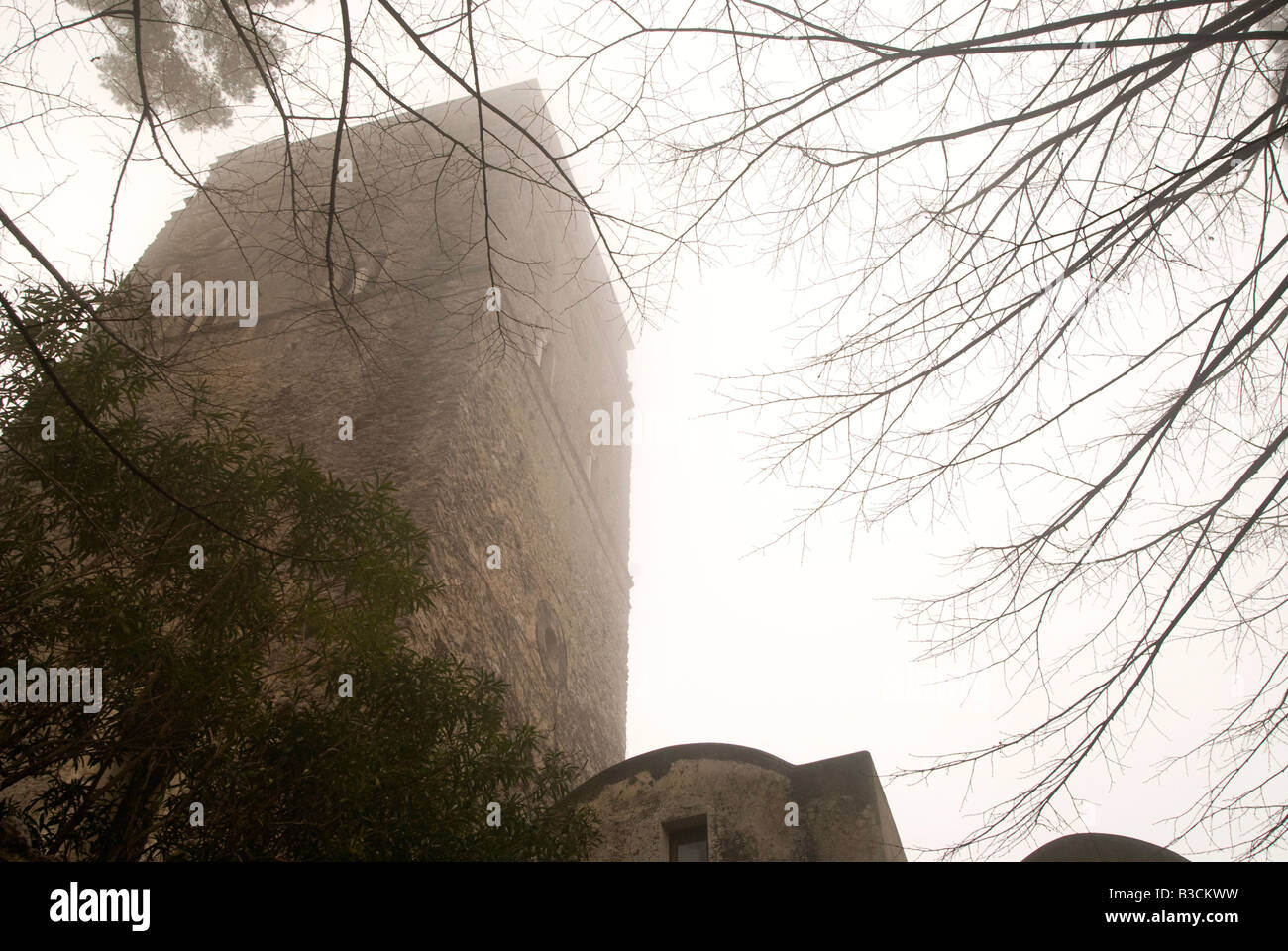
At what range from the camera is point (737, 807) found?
6402 mm

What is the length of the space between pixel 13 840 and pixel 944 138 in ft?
15.7

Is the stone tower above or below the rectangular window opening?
above

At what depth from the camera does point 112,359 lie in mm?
4289

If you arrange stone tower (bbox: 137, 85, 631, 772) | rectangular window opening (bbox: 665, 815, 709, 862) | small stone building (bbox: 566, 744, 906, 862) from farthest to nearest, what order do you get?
stone tower (bbox: 137, 85, 631, 772) < rectangular window opening (bbox: 665, 815, 709, 862) < small stone building (bbox: 566, 744, 906, 862)

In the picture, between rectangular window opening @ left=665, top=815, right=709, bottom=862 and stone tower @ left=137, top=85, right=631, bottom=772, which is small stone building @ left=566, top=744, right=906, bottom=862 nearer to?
rectangular window opening @ left=665, top=815, right=709, bottom=862

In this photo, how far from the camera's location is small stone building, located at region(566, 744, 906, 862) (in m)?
5.82

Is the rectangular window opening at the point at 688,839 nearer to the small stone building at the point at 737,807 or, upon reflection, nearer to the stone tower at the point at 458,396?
the small stone building at the point at 737,807

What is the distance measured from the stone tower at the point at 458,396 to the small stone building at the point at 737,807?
1.75m

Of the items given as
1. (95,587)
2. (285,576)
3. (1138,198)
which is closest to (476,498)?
(285,576)

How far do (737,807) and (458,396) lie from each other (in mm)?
4587

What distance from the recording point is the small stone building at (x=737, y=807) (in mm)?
5820

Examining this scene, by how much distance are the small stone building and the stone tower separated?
1747mm

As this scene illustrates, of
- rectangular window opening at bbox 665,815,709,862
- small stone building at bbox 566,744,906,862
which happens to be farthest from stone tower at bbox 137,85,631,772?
rectangular window opening at bbox 665,815,709,862
